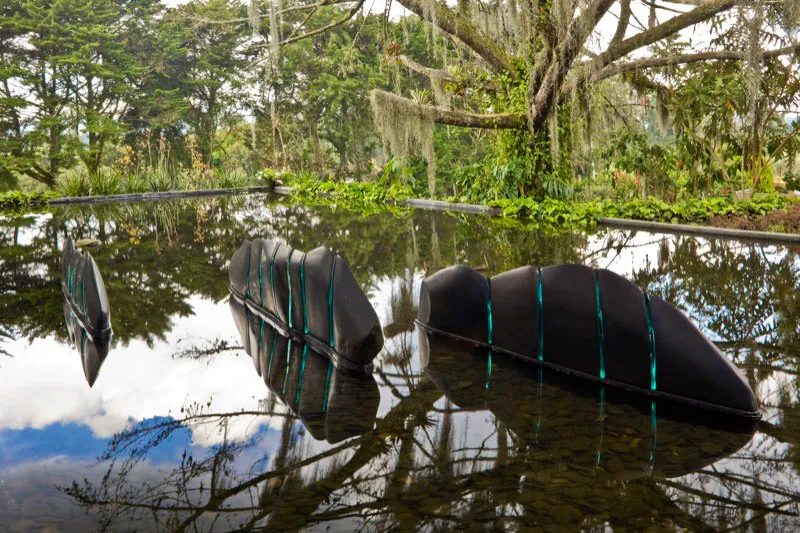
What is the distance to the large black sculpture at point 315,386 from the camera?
127 inches

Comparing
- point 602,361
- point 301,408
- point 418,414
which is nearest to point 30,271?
point 301,408

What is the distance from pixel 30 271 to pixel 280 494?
6.45 metres

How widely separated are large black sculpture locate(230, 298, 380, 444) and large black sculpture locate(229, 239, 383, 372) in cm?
10

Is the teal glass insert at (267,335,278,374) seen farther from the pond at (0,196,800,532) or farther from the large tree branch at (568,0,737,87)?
the large tree branch at (568,0,737,87)

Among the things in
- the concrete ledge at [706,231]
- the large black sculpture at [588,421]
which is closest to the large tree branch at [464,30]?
the concrete ledge at [706,231]

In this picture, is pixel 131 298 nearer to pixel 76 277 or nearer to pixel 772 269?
pixel 76 277

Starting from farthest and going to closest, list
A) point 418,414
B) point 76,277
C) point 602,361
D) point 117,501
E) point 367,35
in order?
1. point 367,35
2. point 76,277
3. point 602,361
4. point 418,414
5. point 117,501

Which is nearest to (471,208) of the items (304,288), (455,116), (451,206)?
(451,206)

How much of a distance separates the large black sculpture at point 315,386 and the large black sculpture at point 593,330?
1.02m

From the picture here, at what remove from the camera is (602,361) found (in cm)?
380

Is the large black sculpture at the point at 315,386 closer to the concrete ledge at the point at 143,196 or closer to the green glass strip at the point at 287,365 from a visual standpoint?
the green glass strip at the point at 287,365

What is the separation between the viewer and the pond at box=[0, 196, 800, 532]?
236 cm

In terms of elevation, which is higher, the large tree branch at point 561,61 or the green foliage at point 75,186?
the large tree branch at point 561,61

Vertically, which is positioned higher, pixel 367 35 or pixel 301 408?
pixel 367 35
